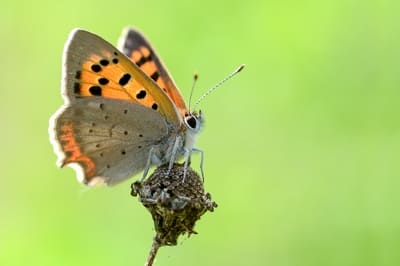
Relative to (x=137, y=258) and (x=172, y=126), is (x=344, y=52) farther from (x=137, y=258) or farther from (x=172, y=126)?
(x=172, y=126)

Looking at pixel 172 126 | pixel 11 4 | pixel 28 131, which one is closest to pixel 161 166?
pixel 172 126

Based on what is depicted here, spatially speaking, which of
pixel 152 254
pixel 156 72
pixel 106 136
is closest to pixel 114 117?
pixel 106 136

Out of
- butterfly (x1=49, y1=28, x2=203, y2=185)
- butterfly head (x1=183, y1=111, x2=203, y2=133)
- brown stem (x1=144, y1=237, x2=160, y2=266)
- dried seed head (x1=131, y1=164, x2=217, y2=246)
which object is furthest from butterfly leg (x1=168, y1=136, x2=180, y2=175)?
brown stem (x1=144, y1=237, x2=160, y2=266)

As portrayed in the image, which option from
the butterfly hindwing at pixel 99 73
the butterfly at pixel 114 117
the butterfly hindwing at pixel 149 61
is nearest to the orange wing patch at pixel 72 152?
the butterfly at pixel 114 117

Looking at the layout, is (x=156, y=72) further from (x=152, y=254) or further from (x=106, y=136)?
(x=152, y=254)

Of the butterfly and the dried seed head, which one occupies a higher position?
the butterfly

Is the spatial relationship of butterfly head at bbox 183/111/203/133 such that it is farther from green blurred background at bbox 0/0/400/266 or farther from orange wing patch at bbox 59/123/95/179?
green blurred background at bbox 0/0/400/266

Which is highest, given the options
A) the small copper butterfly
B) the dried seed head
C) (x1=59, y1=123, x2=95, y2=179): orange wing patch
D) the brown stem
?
the small copper butterfly

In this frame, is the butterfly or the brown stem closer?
the brown stem
